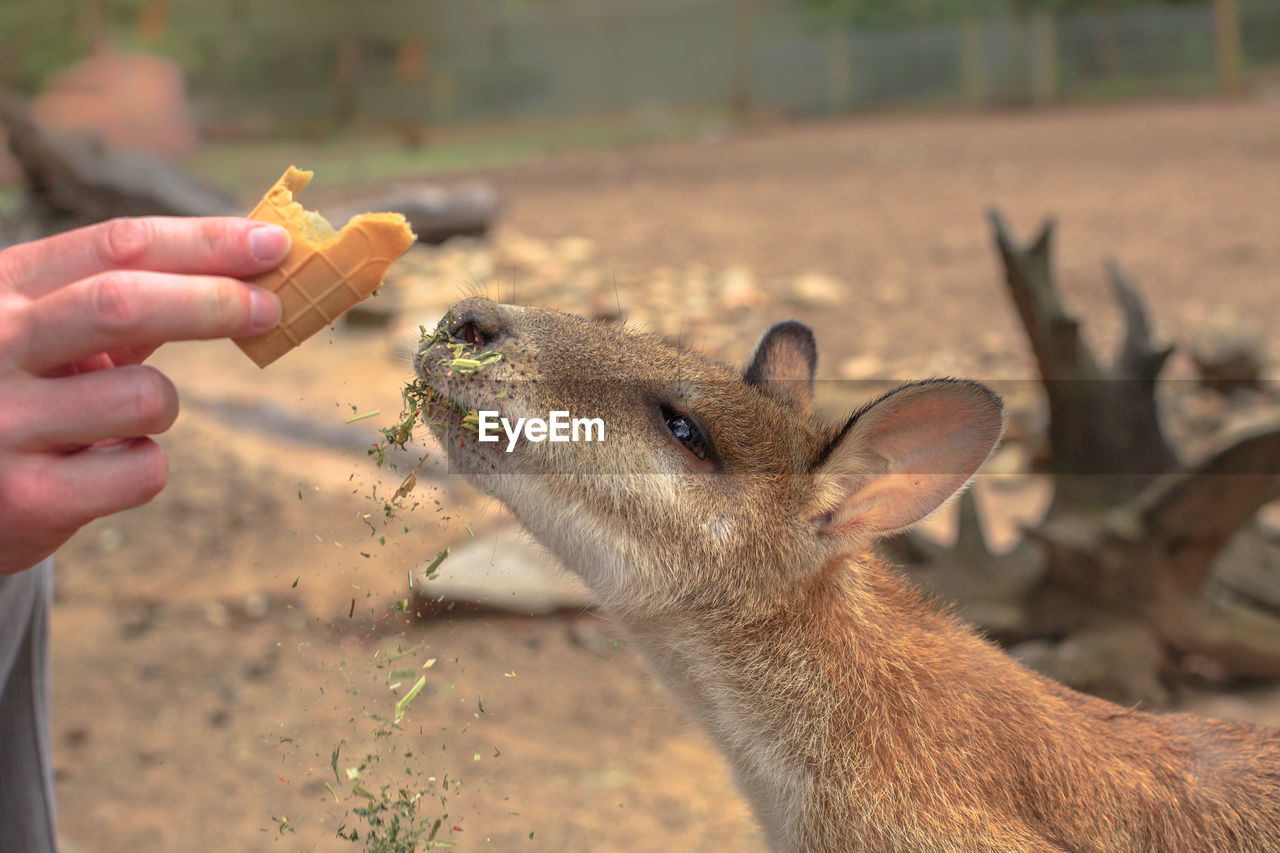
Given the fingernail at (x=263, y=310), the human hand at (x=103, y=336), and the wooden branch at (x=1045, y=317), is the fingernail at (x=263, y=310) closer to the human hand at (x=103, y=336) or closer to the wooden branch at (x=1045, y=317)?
the human hand at (x=103, y=336)

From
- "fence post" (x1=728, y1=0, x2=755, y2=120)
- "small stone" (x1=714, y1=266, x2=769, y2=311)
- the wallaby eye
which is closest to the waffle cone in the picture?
the wallaby eye

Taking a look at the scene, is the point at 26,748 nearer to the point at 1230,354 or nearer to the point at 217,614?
the point at 217,614

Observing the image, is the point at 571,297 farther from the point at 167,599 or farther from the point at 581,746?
the point at 581,746

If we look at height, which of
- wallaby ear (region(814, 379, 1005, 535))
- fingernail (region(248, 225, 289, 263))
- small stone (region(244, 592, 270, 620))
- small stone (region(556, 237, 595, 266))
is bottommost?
small stone (region(244, 592, 270, 620))

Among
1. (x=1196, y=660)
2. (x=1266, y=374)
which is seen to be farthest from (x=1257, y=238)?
(x=1196, y=660)

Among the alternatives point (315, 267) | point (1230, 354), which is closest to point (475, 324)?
point (315, 267)

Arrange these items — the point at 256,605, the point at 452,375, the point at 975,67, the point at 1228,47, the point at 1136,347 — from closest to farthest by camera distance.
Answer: the point at 452,375 → the point at 1136,347 → the point at 256,605 → the point at 1228,47 → the point at 975,67

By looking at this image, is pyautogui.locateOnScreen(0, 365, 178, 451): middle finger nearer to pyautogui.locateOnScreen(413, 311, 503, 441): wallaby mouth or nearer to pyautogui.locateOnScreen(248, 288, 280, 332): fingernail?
pyautogui.locateOnScreen(248, 288, 280, 332): fingernail
